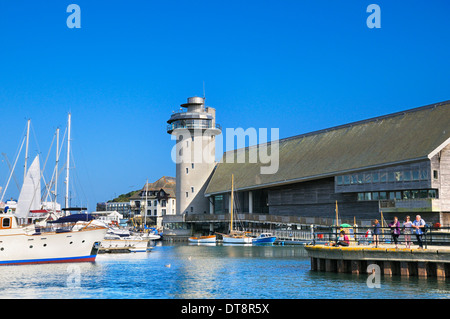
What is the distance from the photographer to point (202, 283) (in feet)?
90.4

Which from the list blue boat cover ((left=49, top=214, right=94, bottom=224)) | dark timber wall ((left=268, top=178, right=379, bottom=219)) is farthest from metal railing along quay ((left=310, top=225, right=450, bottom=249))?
dark timber wall ((left=268, top=178, right=379, bottom=219))

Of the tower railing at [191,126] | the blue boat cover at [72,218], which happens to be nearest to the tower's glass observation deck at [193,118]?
the tower railing at [191,126]

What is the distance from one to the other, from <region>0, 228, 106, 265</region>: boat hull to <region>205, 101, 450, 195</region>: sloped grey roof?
29.0 m

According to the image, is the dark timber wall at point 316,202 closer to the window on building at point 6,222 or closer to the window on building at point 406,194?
the window on building at point 406,194

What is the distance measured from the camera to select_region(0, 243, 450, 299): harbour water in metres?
22.5

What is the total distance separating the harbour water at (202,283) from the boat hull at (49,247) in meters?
1.59

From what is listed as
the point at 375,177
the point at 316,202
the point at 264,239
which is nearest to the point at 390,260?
the point at 375,177

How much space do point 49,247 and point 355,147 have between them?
35.7m

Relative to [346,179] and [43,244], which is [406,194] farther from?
[43,244]

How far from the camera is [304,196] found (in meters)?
65.6

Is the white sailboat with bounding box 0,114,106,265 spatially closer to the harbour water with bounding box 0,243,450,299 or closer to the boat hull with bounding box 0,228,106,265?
the boat hull with bounding box 0,228,106,265

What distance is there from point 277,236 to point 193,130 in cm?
2275
